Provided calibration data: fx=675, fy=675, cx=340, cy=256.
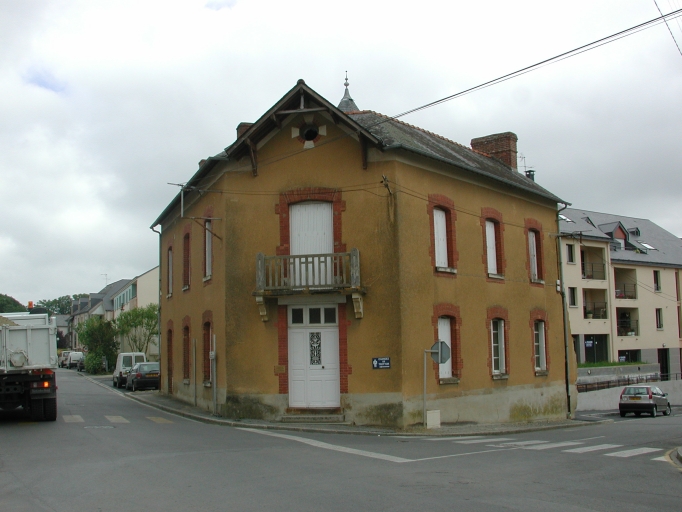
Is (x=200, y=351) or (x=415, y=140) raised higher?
(x=415, y=140)

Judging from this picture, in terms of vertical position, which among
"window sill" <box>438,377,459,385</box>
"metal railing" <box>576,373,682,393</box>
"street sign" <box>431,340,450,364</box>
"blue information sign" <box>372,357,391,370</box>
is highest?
"street sign" <box>431,340,450,364</box>

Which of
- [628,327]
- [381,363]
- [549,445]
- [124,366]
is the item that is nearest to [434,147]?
[381,363]

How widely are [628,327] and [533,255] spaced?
2919 cm

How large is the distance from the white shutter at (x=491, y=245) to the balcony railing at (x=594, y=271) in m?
27.4

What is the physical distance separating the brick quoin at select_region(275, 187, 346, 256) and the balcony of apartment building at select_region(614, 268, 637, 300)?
36.8 metres

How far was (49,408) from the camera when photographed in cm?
1712

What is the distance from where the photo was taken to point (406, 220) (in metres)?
17.7

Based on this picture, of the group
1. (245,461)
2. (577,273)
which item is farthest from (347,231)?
(577,273)

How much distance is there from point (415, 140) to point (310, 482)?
1295 centimetres

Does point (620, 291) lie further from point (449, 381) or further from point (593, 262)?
point (449, 381)

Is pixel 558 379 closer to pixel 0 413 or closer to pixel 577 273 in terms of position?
pixel 0 413

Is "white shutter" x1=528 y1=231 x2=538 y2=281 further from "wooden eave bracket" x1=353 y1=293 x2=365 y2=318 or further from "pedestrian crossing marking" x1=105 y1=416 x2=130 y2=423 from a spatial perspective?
Result: "pedestrian crossing marking" x1=105 y1=416 x2=130 y2=423

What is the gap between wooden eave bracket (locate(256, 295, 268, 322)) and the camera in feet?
56.7

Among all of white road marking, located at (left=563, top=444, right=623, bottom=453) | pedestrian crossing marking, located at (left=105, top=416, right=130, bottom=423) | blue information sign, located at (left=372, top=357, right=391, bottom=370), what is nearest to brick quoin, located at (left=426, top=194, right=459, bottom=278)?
blue information sign, located at (left=372, top=357, right=391, bottom=370)
